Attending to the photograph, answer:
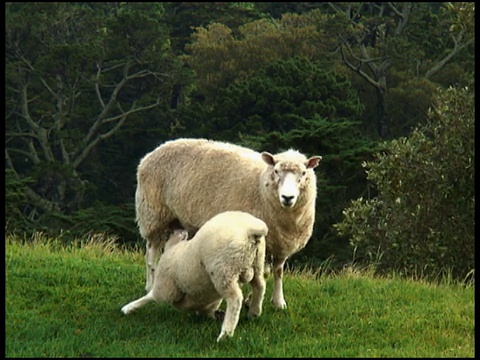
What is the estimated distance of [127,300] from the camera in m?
8.19

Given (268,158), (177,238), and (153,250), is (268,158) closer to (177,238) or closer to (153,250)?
(177,238)

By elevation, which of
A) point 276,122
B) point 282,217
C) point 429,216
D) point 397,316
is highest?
point 282,217

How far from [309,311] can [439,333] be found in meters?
1.19

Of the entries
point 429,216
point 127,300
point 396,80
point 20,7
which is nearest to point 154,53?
point 20,7

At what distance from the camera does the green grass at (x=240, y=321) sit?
261 inches

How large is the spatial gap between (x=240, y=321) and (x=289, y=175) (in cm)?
126

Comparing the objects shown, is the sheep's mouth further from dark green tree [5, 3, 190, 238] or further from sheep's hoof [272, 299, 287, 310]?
dark green tree [5, 3, 190, 238]

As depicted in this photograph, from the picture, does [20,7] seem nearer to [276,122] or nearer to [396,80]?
[276,122]

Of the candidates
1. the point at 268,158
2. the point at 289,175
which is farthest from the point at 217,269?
the point at 268,158

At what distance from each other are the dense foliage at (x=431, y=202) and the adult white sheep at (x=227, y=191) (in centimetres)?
520

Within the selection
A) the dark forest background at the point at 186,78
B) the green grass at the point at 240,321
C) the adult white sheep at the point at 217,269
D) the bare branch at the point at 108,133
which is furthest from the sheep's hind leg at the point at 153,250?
the bare branch at the point at 108,133

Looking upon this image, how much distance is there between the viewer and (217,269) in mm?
6711

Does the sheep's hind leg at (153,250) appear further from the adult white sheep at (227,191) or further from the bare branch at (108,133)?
the bare branch at (108,133)

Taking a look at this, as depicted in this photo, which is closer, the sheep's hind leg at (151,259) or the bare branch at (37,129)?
the sheep's hind leg at (151,259)
